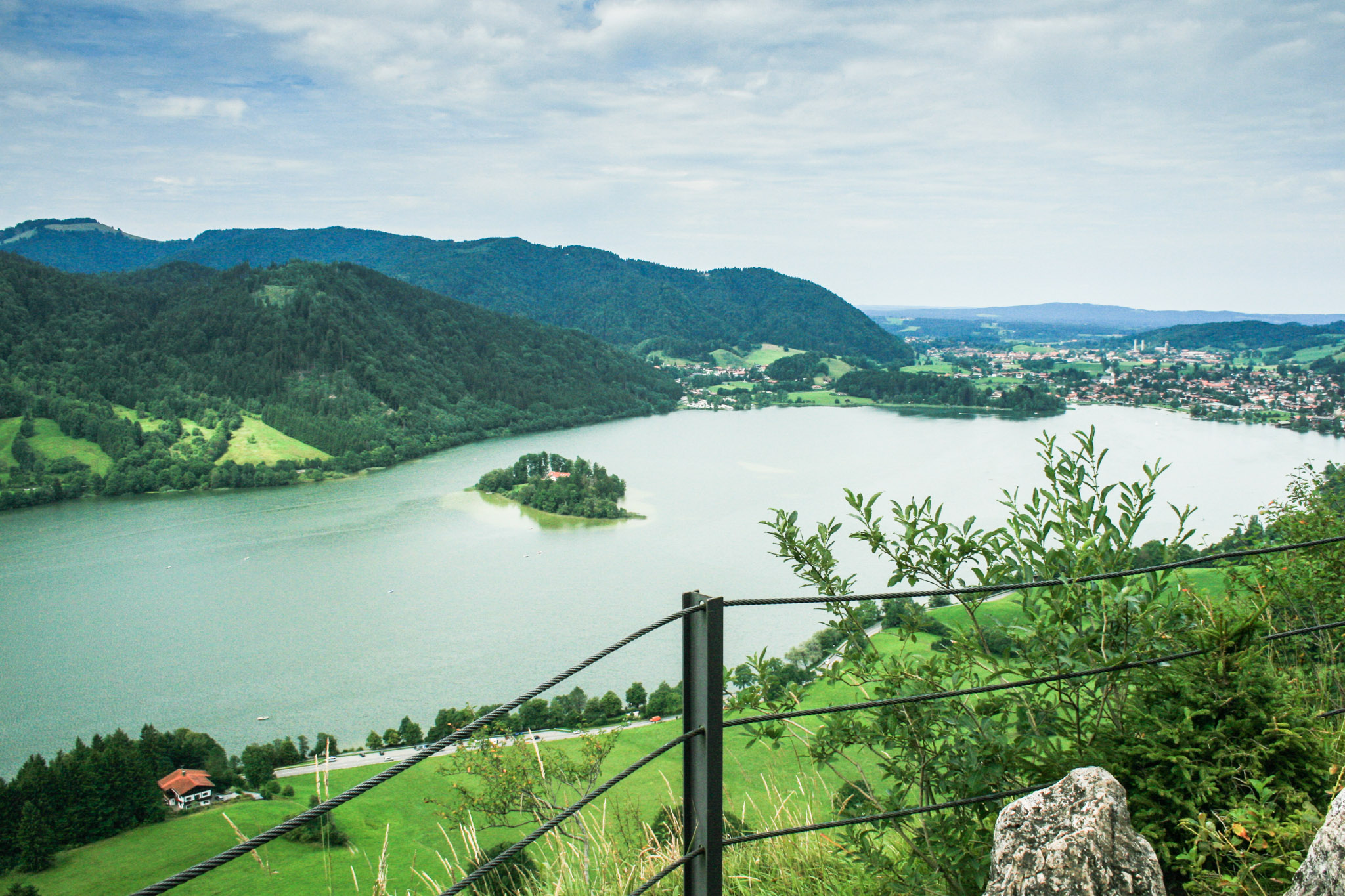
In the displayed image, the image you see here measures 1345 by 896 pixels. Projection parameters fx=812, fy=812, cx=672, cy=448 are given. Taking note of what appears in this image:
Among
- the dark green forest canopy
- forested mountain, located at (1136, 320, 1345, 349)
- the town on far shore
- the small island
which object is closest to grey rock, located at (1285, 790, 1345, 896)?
the small island

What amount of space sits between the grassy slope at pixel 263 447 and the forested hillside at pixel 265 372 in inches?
20.2

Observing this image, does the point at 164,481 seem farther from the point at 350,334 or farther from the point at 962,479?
the point at 962,479

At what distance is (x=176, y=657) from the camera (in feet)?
85.1

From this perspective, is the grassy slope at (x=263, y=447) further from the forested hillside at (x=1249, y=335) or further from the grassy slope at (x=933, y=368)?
the forested hillside at (x=1249, y=335)

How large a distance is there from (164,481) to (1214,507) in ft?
177

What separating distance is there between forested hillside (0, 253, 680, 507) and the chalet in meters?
33.0

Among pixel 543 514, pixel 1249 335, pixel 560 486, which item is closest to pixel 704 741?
pixel 543 514

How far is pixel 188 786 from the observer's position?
764 inches

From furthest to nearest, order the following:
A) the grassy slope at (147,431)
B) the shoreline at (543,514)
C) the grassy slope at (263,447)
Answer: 1. the grassy slope at (263,447)
2. the grassy slope at (147,431)
3. the shoreline at (543,514)

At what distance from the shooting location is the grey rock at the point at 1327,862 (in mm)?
1066

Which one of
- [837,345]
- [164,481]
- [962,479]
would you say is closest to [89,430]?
[164,481]

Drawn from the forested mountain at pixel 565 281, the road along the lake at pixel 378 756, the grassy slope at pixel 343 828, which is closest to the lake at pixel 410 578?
the road along the lake at pixel 378 756

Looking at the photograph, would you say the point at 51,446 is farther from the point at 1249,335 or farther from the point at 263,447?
the point at 1249,335

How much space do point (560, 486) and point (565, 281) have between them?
336ft
